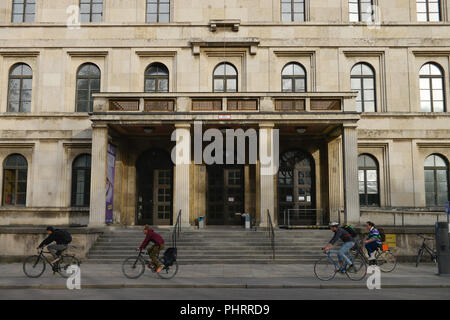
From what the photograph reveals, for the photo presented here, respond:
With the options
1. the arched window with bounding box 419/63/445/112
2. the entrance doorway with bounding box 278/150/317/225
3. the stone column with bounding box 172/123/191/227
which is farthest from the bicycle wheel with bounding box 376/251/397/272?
the arched window with bounding box 419/63/445/112

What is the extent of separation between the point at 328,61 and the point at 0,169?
19.2 metres

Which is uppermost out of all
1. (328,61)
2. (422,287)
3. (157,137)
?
(328,61)

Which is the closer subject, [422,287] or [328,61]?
[422,287]

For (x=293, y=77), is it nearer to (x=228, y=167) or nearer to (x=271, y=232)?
(x=228, y=167)

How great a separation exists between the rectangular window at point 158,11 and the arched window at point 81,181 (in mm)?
8784

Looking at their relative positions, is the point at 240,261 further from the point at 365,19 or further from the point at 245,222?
the point at 365,19

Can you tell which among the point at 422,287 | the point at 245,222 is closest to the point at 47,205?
the point at 245,222

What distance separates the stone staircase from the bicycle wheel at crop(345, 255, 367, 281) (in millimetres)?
3469

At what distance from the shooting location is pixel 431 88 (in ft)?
78.5

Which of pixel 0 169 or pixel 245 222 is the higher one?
pixel 0 169

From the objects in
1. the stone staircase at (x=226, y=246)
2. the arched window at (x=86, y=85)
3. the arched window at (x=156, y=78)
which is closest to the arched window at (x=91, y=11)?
the arched window at (x=86, y=85)

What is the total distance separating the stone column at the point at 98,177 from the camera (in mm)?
18812

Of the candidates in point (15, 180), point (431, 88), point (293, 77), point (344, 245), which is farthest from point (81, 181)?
point (431, 88)

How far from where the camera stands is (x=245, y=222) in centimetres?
2175
